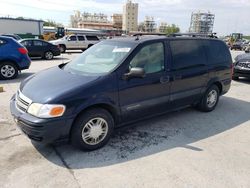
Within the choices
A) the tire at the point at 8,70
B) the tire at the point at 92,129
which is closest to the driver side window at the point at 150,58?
the tire at the point at 92,129

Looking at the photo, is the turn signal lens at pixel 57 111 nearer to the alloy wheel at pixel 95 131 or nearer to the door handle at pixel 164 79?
the alloy wheel at pixel 95 131

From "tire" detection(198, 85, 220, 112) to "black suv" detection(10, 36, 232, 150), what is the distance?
0.51 ft

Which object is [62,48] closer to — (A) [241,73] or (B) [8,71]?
(B) [8,71]

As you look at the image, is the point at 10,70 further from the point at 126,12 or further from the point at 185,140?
the point at 126,12

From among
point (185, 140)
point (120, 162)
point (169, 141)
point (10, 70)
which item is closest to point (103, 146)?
point (120, 162)

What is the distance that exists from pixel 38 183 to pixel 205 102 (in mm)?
3928

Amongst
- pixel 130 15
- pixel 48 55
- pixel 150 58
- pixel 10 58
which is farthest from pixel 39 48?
pixel 130 15

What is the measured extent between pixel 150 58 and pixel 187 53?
1.08 m

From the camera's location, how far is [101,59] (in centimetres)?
423

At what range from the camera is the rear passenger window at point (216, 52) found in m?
5.42

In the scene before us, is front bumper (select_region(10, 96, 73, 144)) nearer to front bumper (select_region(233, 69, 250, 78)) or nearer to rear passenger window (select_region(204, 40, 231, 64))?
rear passenger window (select_region(204, 40, 231, 64))

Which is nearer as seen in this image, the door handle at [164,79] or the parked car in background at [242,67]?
the door handle at [164,79]

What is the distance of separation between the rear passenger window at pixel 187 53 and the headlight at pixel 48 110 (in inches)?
91.5

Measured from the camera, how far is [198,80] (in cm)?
510
